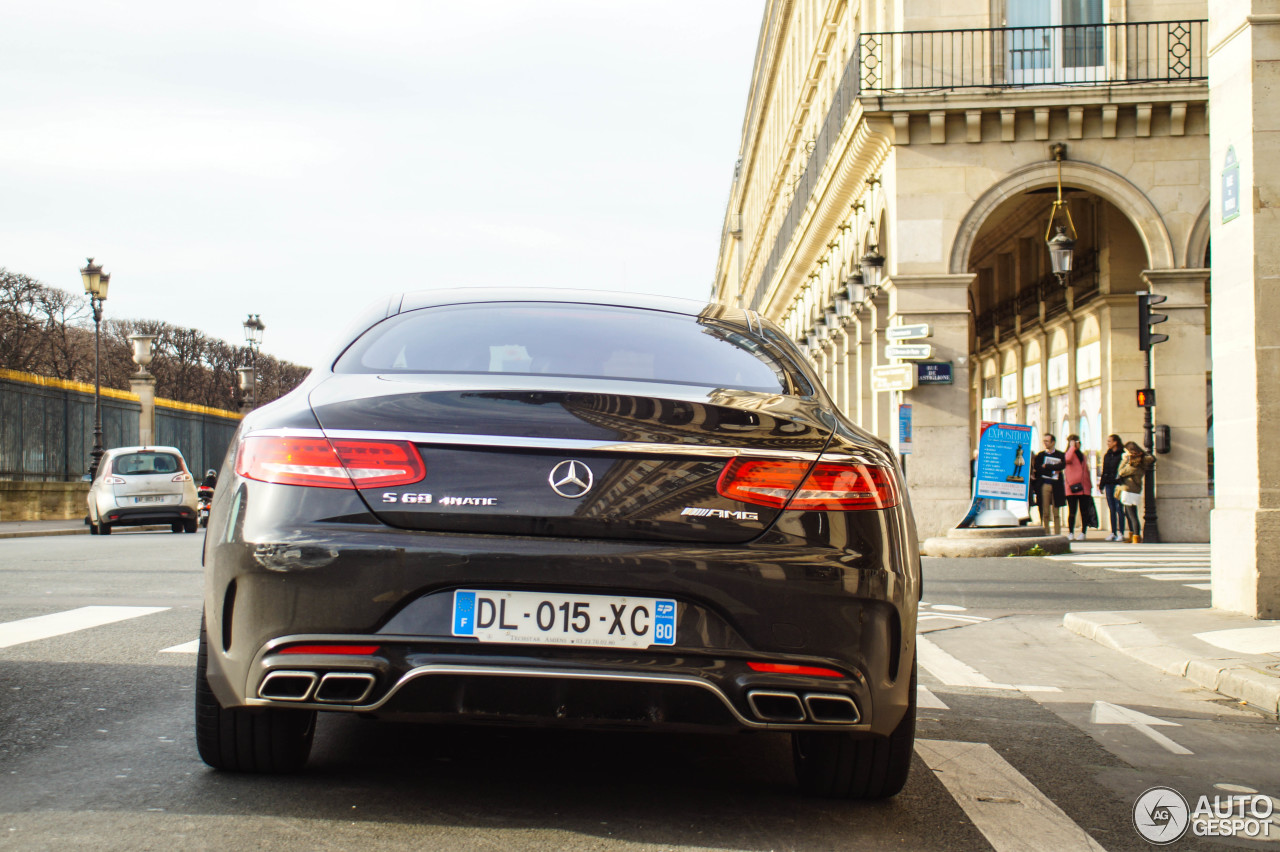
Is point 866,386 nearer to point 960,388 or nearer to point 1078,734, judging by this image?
point 960,388

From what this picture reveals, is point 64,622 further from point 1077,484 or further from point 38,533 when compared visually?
point 1077,484

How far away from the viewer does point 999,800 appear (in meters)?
4.05

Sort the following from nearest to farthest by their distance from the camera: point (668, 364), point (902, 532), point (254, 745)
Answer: point (902, 532)
point (254, 745)
point (668, 364)

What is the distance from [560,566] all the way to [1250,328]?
757 cm

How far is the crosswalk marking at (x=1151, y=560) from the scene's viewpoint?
1380cm

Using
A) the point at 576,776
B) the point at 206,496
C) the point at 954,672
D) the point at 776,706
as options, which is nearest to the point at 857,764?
the point at 776,706

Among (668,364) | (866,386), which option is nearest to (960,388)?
(866,386)

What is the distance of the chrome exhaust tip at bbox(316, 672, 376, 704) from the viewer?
10.9ft

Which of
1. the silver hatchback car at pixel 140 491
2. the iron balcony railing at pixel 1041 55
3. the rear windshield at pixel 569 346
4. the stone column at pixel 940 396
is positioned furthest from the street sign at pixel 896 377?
the rear windshield at pixel 569 346

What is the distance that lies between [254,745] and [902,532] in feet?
6.23

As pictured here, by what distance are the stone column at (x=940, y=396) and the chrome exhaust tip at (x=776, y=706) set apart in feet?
60.4

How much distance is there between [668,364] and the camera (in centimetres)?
419

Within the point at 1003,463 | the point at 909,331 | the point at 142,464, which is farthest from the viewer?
the point at 142,464

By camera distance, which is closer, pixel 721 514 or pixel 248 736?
pixel 721 514
